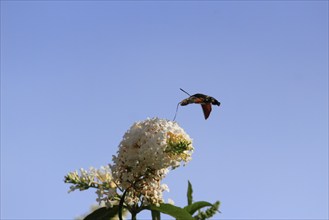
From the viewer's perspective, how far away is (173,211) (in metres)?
3.30

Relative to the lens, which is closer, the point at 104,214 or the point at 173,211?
the point at 173,211

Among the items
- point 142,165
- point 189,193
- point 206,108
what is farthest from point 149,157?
point 206,108

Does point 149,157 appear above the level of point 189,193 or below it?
above

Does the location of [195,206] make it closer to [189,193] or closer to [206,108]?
[189,193]

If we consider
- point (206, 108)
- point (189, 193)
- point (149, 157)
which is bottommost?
point (189, 193)

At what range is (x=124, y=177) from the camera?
338 cm

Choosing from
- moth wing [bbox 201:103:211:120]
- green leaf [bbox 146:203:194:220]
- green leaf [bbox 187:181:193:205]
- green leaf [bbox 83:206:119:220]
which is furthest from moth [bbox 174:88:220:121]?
green leaf [bbox 83:206:119:220]

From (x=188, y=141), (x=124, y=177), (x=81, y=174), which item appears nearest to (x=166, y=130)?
(x=188, y=141)

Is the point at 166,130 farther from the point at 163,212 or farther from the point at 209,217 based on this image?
the point at 209,217

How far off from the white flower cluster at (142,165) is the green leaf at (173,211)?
4 centimetres

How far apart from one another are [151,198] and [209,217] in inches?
22.6

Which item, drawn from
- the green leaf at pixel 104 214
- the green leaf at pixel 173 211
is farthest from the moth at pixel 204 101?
the green leaf at pixel 104 214

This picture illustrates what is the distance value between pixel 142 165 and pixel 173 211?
39 cm

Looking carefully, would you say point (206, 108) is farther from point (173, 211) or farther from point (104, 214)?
point (104, 214)
